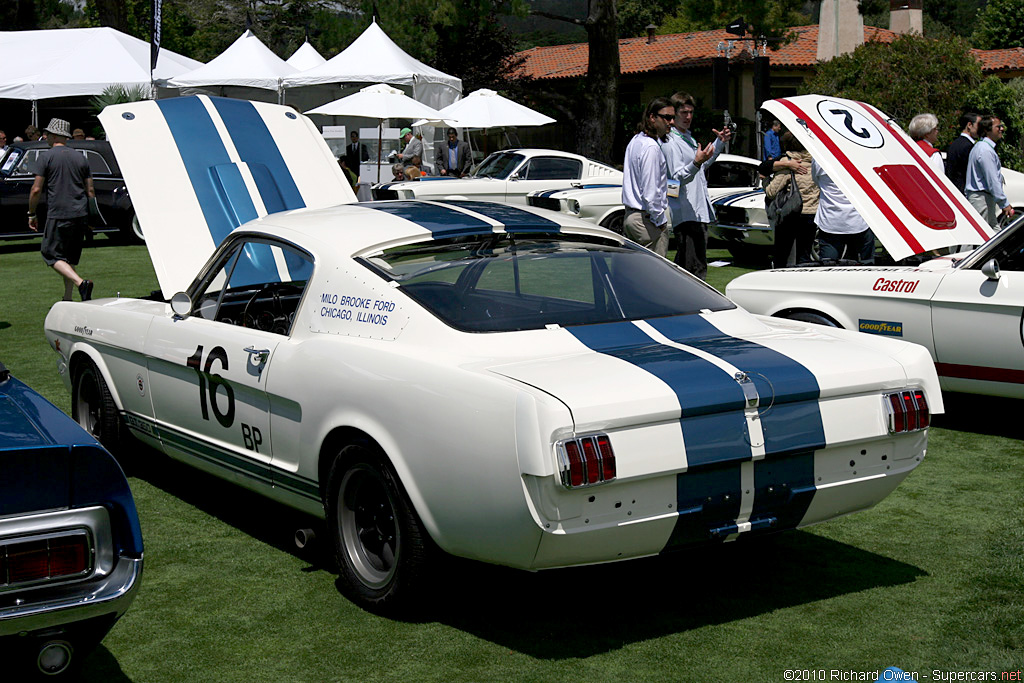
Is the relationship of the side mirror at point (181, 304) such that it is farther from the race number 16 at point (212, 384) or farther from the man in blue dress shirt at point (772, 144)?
the man in blue dress shirt at point (772, 144)

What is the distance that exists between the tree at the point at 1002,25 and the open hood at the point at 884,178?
4173 centimetres

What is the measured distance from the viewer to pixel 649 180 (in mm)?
8812

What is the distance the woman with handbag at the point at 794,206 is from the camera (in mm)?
Answer: 9555

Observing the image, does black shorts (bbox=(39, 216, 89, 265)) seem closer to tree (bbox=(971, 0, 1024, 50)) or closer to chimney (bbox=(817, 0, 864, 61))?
chimney (bbox=(817, 0, 864, 61))

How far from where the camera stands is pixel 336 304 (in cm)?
435

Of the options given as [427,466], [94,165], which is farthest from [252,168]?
[94,165]

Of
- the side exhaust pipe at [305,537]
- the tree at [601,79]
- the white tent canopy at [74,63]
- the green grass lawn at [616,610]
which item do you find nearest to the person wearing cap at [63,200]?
the green grass lawn at [616,610]

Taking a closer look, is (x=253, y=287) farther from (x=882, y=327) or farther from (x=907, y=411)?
(x=882, y=327)

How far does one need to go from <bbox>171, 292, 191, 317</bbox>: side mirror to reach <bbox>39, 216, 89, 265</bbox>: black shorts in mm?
6772

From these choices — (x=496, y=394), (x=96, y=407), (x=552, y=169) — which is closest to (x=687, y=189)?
(x=96, y=407)

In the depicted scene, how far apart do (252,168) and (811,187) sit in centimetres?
458

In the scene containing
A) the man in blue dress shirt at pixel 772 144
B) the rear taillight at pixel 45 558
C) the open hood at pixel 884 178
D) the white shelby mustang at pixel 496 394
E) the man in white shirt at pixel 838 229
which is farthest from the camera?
the man in blue dress shirt at pixel 772 144

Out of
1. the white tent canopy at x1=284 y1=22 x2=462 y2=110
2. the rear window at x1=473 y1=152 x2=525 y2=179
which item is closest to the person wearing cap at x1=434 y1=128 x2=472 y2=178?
the white tent canopy at x1=284 y1=22 x2=462 y2=110

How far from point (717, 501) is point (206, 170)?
5.63 metres
